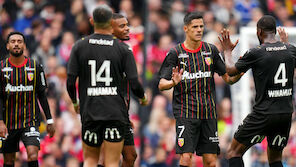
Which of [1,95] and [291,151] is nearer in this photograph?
[1,95]

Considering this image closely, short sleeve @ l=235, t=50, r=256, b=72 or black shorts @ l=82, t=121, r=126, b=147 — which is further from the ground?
short sleeve @ l=235, t=50, r=256, b=72

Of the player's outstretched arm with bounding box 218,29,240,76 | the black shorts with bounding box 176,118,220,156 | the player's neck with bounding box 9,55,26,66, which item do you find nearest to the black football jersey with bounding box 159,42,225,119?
the black shorts with bounding box 176,118,220,156

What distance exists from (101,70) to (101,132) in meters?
0.82

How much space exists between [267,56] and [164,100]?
24.1 feet

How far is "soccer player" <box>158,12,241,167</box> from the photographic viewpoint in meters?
9.09

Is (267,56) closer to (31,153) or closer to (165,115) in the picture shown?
(31,153)

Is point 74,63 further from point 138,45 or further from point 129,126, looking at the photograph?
point 138,45

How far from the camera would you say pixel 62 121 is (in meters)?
15.7

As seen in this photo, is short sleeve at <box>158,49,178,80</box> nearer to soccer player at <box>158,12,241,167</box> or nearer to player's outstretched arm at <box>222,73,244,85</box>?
soccer player at <box>158,12,241,167</box>

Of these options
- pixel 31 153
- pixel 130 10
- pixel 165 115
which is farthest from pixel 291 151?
pixel 31 153

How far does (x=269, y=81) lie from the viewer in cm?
857

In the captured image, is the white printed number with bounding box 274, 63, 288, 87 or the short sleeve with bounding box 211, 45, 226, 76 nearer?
the white printed number with bounding box 274, 63, 288, 87

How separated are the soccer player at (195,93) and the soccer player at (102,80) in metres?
1.30

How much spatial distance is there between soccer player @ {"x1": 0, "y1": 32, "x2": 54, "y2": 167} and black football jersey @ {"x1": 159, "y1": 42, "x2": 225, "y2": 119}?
2.13 meters
